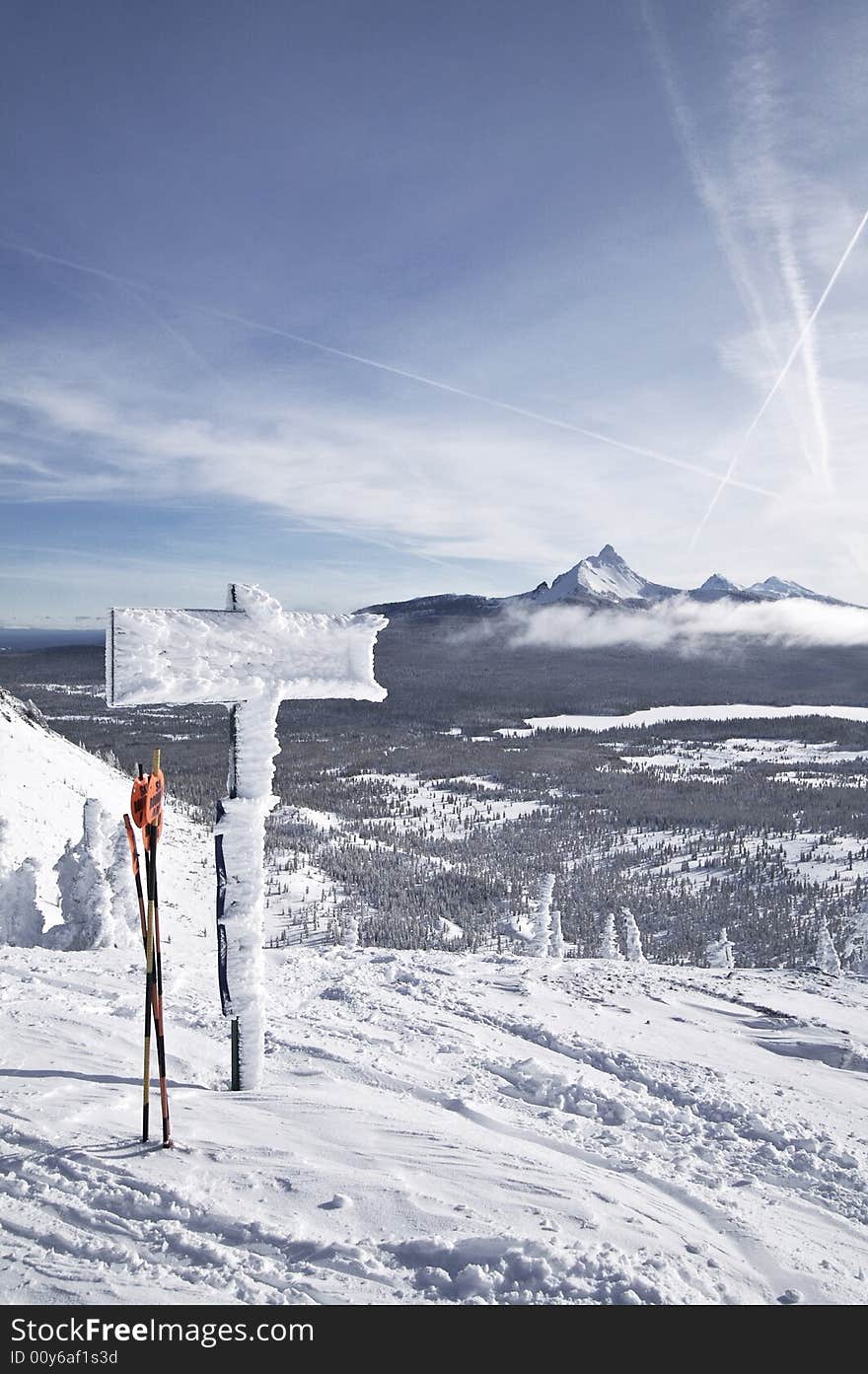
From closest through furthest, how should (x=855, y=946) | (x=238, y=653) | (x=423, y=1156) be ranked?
1. (x=423, y=1156)
2. (x=238, y=653)
3. (x=855, y=946)

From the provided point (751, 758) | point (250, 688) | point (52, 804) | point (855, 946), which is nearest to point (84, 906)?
point (52, 804)

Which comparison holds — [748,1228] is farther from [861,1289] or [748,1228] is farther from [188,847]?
[188,847]

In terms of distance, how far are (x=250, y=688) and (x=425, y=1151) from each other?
3719 mm

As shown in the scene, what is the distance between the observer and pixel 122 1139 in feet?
15.5

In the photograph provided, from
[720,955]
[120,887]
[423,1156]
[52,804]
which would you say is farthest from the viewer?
[52,804]

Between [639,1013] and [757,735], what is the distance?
172765 mm

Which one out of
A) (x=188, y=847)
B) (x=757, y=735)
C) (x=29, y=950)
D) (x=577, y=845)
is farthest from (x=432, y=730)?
(x=29, y=950)

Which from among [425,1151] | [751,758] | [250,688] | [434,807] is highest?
[250,688]

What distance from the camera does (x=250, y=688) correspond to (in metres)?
5.39

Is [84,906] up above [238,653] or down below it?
below

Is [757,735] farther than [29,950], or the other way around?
[757,735]

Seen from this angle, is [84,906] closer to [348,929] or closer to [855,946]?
[348,929]

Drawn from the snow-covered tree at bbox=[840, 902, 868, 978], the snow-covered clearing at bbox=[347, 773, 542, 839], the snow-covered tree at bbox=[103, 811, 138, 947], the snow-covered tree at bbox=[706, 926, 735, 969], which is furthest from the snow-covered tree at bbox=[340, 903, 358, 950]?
the snow-covered clearing at bbox=[347, 773, 542, 839]

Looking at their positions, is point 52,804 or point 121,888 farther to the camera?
point 52,804
